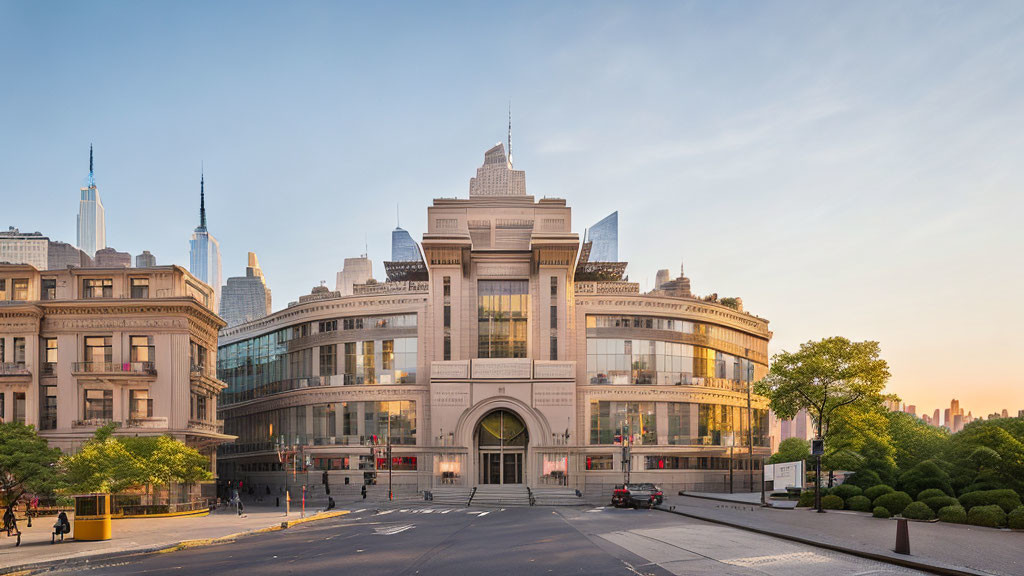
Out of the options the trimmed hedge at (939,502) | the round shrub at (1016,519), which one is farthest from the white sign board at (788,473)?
the round shrub at (1016,519)

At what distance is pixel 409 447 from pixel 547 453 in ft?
46.8

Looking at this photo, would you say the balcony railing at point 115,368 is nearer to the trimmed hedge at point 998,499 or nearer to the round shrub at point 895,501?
the round shrub at point 895,501

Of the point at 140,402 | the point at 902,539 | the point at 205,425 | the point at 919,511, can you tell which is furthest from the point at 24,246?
the point at 902,539

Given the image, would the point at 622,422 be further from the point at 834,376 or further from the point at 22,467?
the point at 22,467

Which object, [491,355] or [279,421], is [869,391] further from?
[279,421]

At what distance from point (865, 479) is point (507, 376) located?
123ft

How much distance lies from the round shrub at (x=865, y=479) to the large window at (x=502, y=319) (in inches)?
1554

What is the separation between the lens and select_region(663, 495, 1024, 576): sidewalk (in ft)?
71.9

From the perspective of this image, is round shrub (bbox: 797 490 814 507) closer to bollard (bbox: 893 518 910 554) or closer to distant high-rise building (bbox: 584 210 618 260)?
bollard (bbox: 893 518 910 554)

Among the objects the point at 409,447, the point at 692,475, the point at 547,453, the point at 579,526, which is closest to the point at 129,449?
the point at 579,526

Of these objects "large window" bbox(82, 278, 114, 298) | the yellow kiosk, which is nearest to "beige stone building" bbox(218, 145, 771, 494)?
"large window" bbox(82, 278, 114, 298)

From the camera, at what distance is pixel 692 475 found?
84562 millimetres

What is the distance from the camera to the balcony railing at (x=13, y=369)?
5581cm

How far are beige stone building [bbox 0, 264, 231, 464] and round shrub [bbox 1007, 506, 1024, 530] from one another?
4909cm
